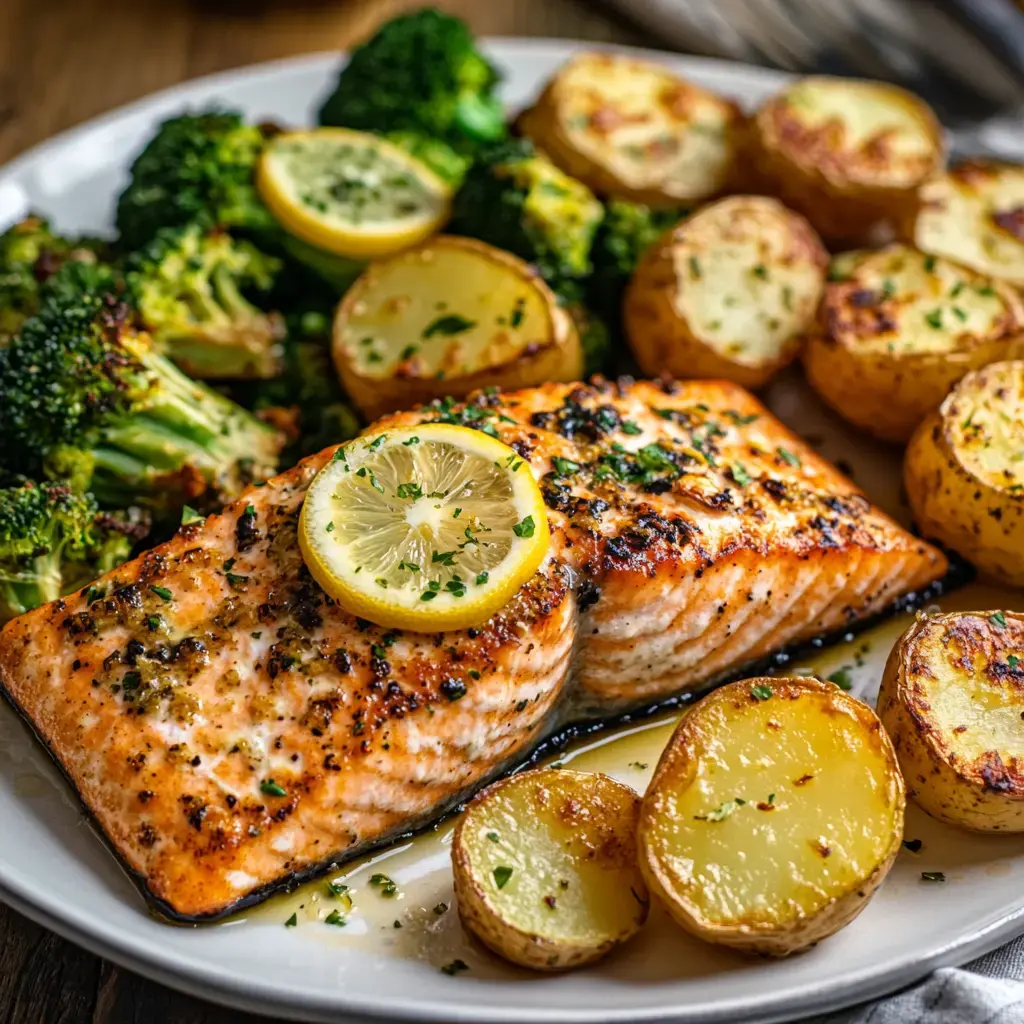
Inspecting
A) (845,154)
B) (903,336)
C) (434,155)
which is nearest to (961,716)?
(903,336)

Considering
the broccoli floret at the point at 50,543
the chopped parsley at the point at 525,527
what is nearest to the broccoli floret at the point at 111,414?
the broccoli floret at the point at 50,543

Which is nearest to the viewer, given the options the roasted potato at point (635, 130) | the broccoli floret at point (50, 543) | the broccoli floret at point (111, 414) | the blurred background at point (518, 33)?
the broccoli floret at point (50, 543)

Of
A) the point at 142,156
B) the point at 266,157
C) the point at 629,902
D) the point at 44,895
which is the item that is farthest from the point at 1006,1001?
the point at 142,156

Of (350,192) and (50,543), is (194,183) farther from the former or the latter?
(50,543)

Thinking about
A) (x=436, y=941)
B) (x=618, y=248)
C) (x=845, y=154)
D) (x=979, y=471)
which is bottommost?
(x=436, y=941)

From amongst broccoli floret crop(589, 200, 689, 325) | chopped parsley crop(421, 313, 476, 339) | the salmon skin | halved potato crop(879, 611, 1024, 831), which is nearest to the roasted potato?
broccoli floret crop(589, 200, 689, 325)

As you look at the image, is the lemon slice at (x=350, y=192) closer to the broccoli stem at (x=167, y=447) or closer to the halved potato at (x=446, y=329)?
the halved potato at (x=446, y=329)
